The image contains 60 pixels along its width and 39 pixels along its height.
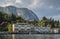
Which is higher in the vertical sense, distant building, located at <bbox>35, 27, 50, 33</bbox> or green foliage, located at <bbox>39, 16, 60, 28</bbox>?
green foliage, located at <bbox>39, 16, 60, 28</bbox>

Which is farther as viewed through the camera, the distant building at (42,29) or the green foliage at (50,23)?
the green foliage at (50,23)

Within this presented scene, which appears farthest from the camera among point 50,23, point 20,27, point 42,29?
point 50,23

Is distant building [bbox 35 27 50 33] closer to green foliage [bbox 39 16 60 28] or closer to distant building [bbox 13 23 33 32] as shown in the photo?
distant building [bbox 13 23 33 32]

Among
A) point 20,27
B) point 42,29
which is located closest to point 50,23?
point 42,29

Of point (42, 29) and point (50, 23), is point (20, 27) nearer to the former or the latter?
point (42, 29)

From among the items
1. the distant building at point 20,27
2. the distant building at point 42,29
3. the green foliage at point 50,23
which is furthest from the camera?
the green foliage at point 50,23

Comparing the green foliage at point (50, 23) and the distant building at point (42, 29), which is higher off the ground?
the green foliage at point (50, 23)

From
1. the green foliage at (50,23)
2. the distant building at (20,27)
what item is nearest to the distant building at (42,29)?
the distant building at (20,27)

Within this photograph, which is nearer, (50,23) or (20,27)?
(20,27)

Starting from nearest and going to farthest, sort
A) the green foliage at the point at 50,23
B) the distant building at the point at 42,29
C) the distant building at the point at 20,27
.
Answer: the distant building at the point at 20,27 < the distant building at the point at 42,29 < the green foliage at the point at 50,23

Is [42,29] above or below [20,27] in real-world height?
below

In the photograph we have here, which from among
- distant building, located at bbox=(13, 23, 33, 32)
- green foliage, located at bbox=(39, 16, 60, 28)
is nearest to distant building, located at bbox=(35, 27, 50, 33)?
distant building, located at bbox=(13, 23, 33, 32)

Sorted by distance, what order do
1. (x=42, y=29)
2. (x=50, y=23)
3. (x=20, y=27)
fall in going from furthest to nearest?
(x=50, y=23) < (x=42, y=29) < (x=20, y=27)

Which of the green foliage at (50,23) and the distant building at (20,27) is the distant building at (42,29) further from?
the green foliage at (50,23)
